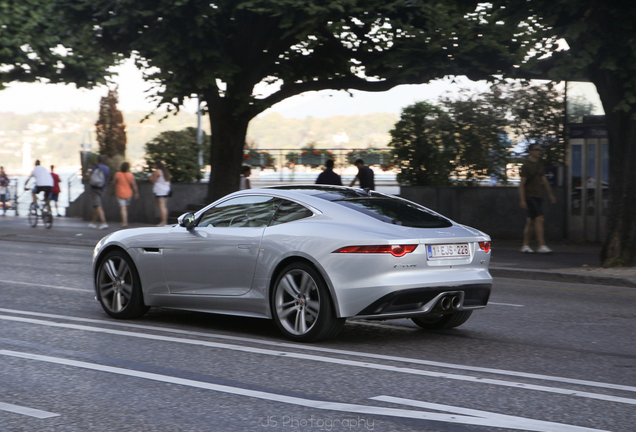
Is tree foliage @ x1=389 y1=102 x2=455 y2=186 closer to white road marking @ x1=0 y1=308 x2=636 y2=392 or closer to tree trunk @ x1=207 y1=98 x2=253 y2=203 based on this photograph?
tree trunk @ x1=207 y1=98 x2=253 y2=203

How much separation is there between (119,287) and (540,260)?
8477mm

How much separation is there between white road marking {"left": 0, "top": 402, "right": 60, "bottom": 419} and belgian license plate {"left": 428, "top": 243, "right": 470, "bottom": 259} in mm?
3236

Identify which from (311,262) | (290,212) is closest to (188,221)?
(290,212)

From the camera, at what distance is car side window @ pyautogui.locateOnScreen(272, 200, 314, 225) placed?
725 cm

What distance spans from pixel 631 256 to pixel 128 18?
417 inches

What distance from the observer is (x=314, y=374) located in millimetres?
5816

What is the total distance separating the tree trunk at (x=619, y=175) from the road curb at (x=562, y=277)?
1027 millimetres

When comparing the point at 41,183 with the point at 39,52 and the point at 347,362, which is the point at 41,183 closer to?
the point at 39,52

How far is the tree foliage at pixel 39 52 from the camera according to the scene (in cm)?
2550

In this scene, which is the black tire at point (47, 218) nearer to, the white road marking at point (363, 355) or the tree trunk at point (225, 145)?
the tree trunk at point (225, 145)

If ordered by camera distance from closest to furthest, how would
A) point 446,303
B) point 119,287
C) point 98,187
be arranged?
1. point 446,303
2. point 119,287
3. point 98,187

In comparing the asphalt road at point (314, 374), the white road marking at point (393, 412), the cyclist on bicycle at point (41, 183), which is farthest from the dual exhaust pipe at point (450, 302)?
the cyclist on bicycle at point (41, 183)

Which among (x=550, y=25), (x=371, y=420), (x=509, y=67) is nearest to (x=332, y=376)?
(x=371, y=420)

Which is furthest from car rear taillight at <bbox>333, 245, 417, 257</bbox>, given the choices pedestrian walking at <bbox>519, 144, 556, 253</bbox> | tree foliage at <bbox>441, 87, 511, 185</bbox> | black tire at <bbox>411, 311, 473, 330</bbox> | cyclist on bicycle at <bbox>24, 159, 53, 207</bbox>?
cyclist on bicycle at <bbox>24, 159, 53, 207</bbox>
